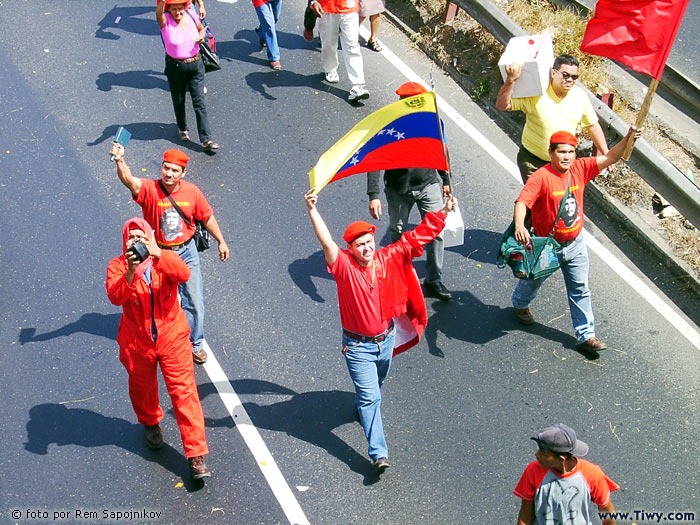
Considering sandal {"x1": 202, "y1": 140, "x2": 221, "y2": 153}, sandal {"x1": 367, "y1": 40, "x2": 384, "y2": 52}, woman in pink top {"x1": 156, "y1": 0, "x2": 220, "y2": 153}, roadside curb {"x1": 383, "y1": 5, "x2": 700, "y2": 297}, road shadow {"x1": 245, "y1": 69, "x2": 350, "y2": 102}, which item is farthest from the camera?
sandal {"x1": 367, "y1": 40, "x2": 384, "y2": 52}

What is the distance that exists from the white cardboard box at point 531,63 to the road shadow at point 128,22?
6271 millimetres

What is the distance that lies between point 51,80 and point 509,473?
8.09 meters

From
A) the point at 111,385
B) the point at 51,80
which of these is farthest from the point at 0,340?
the point at 51,80

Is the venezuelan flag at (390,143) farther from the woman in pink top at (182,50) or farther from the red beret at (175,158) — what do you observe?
the woman in pink top at (182,50)

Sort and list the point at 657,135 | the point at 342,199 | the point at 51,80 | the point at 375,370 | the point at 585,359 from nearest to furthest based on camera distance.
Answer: the point at 375,370
the point at 585,359
the point at 342,199
the point at 657,135
the point at 51,80

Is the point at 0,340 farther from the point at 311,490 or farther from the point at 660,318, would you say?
the point at 660,318

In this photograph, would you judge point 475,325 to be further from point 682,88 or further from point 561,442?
point 682,88

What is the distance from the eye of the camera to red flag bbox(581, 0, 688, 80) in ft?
22.5

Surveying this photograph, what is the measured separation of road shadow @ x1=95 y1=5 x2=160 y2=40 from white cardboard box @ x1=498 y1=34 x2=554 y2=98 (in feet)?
20.6

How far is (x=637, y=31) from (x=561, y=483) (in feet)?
13.0

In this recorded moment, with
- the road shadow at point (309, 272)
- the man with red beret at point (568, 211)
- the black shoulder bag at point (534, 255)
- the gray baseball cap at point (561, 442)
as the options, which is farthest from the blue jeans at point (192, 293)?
the gray baseball cap at point (561, 442)

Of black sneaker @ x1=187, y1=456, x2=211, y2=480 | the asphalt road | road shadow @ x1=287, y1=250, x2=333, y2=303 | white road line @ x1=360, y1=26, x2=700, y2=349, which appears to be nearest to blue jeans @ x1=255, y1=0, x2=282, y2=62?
the asphalt road

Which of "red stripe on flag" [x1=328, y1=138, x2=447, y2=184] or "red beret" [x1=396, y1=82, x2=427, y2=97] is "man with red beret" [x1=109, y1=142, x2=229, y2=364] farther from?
"red beret" [x1=396, y1=82, x2=427, y2=97]

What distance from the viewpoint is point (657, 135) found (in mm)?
10523
